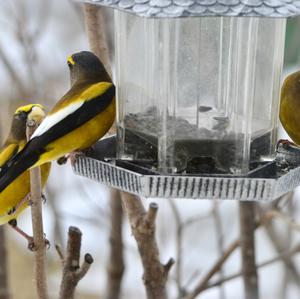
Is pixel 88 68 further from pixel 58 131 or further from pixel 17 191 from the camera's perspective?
pixel 17 191

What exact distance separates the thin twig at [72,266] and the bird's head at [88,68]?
61cm

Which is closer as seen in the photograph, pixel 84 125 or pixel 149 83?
pixel 149 83

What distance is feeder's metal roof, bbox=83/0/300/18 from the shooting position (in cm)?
189

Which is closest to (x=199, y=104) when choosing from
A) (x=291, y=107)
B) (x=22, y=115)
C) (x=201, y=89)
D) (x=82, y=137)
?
(x=201, y=89)

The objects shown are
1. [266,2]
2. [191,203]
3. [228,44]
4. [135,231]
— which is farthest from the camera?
[191,203]

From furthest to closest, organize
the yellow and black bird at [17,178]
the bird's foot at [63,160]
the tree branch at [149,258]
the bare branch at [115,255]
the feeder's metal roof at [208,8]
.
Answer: the bare branch at [115,255] → the yellow and black bird at [17,178] → the tree branch at [149,258] → the bird's foot at [63,160] → the feeder's metal roof at [208,8]

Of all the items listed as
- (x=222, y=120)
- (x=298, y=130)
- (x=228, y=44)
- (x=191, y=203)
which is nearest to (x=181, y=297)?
(x=298, y=130)

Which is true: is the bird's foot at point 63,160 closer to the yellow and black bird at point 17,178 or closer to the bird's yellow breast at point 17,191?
the yellow and black bird at point 17,178

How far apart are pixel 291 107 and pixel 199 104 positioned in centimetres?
71

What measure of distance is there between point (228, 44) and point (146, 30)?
26 centimetres

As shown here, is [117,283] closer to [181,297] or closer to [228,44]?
[181,297]

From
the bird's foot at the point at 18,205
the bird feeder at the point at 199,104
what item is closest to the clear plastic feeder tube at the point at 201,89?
the bird feeder at the point at 199,104

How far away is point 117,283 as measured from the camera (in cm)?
340

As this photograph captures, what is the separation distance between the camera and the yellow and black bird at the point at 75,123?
234 centimetres
